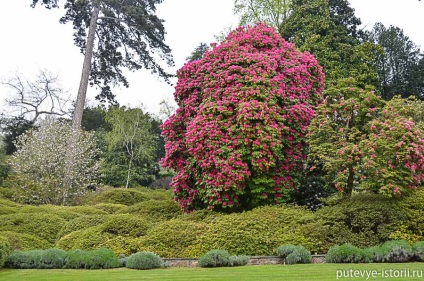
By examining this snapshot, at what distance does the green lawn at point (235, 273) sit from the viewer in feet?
22.8

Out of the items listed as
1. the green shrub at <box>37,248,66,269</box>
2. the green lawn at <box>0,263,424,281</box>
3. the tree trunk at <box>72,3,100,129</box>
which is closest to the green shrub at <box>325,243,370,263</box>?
the green lawn at <box>0,263,424,281</box>

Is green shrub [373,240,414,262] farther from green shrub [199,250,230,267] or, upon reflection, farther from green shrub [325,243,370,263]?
green shrub [199,250,230,267]

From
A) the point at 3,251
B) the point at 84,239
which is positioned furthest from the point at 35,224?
the point at 3,251

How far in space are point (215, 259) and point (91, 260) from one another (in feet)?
8.23

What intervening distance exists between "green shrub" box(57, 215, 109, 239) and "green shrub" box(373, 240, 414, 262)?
722 cm

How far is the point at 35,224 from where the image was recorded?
12.9 m

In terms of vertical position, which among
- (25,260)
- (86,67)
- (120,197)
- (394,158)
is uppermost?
(86,67)

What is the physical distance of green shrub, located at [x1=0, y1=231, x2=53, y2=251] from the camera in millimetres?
11227

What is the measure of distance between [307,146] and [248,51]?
3.52 metres

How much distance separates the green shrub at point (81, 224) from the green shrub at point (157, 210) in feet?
5.89

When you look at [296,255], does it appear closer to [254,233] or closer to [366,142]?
[254,233]

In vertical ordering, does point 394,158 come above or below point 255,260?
above

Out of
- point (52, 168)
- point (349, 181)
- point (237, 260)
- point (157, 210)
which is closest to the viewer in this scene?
point (237, 260)

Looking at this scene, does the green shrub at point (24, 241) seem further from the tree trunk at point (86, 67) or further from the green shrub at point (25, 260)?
the tree trunk at point (86, 67)
